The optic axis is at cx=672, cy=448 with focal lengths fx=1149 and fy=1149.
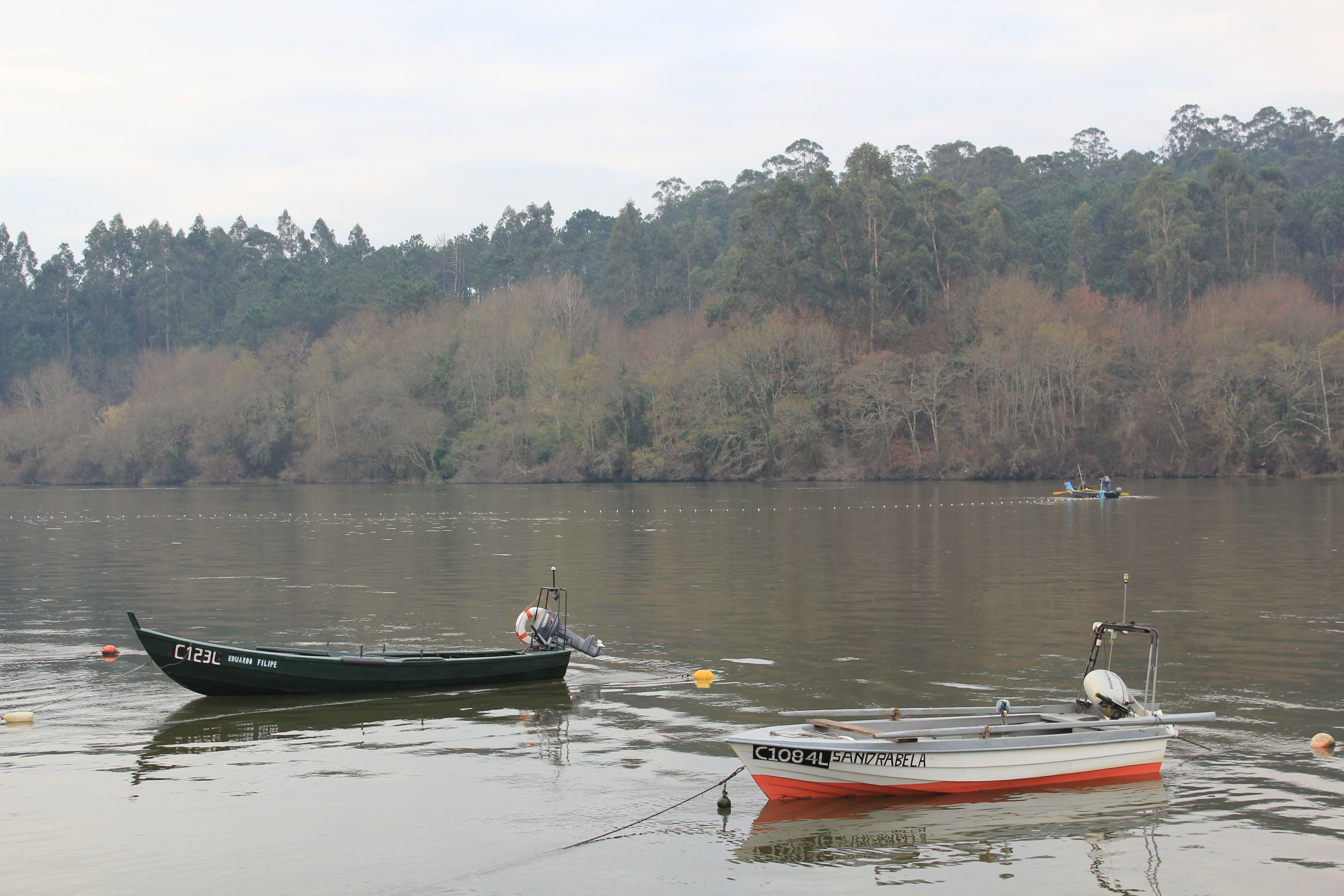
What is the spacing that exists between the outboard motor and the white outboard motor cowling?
30.0ft

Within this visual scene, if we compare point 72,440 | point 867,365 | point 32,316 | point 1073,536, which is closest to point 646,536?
point 1073,536

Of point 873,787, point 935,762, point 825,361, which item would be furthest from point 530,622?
point 825,361

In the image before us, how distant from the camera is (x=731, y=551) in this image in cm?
4206

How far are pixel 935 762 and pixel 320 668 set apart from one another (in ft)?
33.7

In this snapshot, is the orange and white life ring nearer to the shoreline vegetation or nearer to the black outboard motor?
the black outboard motor

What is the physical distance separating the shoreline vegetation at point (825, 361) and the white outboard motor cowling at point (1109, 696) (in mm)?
82684

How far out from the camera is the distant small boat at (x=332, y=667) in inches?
715

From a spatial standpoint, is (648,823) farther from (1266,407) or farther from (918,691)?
(1266,407)

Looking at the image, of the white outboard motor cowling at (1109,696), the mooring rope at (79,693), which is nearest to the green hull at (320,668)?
the mooring rope at (79,693)

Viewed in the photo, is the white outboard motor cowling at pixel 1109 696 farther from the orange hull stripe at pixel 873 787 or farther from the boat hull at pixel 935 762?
the orange hull stripe at pixel 873 787

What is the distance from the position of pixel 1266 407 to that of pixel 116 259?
16987 centimetres

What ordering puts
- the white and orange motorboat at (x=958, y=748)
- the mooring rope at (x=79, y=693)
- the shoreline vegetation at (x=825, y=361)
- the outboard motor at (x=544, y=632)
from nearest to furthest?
the white and orange motorboat at (x=958, y=748) → the mooring rope at (x=79, y=693) → the outboard motor at (x=544, y=632) → the shoreline vegetation at (x=825, y=361)

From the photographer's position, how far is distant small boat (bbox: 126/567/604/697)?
18.2 meters

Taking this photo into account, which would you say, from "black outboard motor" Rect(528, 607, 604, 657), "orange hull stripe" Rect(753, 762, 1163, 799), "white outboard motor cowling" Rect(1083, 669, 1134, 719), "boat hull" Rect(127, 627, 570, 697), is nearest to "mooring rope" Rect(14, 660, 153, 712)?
"boat hull" Rect(127, 627, 570, 697)
